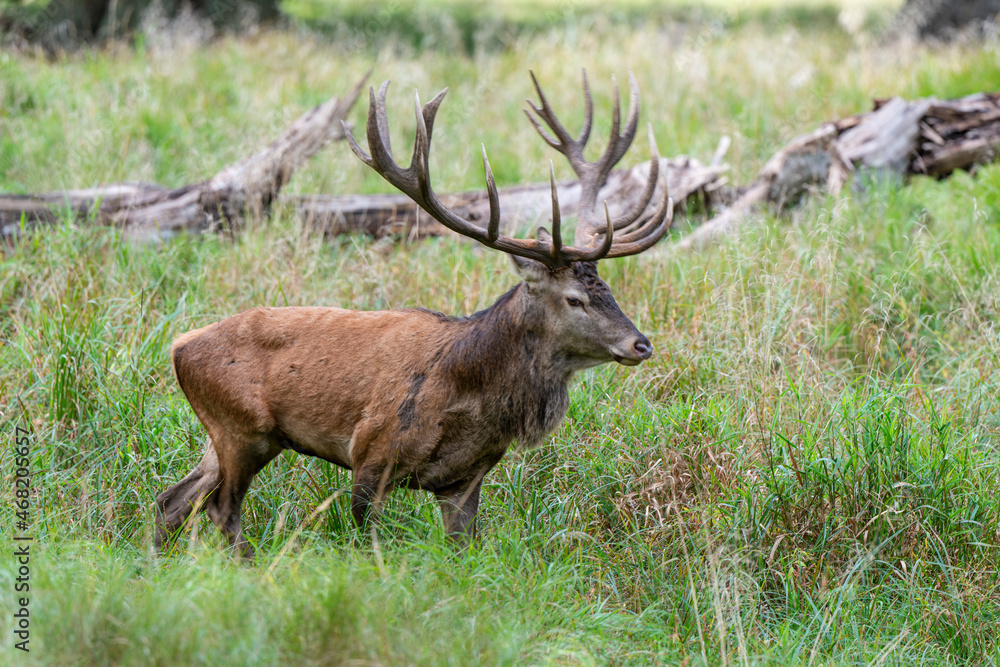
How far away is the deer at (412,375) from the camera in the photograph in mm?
3721

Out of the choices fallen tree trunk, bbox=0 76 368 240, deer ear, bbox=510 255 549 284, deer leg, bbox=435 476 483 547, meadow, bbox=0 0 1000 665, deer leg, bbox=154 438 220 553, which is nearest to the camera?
meadow, bbox=0 0 1000 665

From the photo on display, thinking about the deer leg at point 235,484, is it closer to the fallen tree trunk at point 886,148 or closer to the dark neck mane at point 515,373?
the dark neck mane at point 515,373

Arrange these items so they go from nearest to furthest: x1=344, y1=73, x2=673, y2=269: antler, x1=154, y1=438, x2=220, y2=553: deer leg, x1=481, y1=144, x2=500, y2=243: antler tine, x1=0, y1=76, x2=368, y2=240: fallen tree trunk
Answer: x1=481, y1=144, x2=500, y2=243: antler tine → x1=344, y1=73, x2=673, y2=269: antler → x1=154, y1=438, x2=220, y2=553: deer leg → x1=0, y1=76, x2=368, y2=240: fallen tree trunk

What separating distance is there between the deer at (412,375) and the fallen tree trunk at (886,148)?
3.12m

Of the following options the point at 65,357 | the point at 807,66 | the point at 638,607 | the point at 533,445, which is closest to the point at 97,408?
the point at 65,357

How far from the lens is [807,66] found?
10.5 metres

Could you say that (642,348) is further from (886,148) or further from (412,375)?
(886,148)

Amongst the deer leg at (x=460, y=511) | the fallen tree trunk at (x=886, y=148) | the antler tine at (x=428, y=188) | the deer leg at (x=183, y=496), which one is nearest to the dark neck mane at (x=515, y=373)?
the antler tine at (x=428, y=188)

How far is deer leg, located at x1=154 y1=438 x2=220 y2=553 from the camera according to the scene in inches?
160

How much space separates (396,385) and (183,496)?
1153 millimetres

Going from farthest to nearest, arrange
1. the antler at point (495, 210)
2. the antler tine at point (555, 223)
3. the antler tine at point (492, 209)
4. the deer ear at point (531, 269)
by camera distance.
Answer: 1. the deer ear at point (531, 269)
2. the antler at point (495, 210)
3. the antler tine at point (492, 209)
4. the antler tine at point (555, 223)

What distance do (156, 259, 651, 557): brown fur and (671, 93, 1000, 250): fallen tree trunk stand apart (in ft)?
10.3

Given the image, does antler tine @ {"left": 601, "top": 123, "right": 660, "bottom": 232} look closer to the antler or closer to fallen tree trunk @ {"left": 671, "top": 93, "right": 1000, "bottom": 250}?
the antler

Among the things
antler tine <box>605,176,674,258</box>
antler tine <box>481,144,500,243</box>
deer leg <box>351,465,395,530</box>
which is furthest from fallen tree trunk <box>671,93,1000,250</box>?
deer leg <box>351,465,395,530</box>
